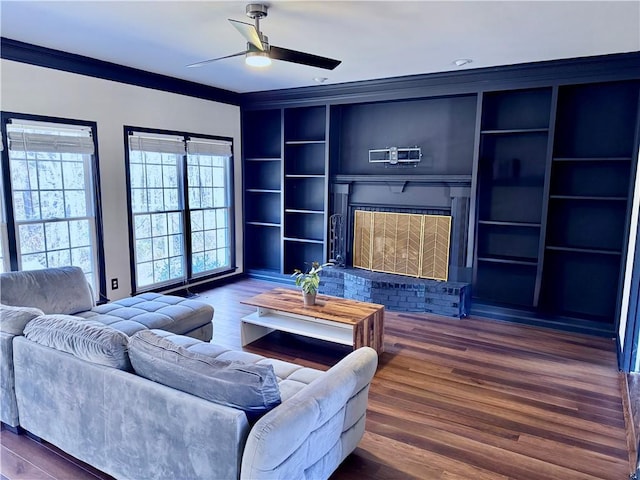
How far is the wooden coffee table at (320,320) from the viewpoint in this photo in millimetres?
3379

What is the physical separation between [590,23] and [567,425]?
2787mm

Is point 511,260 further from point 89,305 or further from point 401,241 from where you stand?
point 89,305

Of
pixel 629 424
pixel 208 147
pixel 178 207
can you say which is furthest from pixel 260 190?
pixel 629 424

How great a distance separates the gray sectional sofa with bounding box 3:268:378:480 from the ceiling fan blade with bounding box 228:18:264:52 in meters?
1.90

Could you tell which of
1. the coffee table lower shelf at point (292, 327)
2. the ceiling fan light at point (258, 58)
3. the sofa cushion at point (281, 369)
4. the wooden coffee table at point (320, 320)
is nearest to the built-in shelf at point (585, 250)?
the wooden coffee table at point (320, 320)

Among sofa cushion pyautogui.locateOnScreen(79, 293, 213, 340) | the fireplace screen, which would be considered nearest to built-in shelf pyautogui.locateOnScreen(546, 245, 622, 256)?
the fireplace screen

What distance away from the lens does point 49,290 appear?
3176 millimetres

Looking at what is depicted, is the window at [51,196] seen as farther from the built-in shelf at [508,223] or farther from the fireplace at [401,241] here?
the built-in shelf at [508,223]

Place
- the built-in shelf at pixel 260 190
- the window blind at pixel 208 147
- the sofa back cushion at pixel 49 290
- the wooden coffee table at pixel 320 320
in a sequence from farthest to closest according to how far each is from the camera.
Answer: the built-in shelf at pixel 260 190
the window blind at pixel 208 147
the wooden coffee table at pixel 320 320
the sofa back cushion at pixel 49 290

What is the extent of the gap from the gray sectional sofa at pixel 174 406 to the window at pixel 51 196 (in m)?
1.79

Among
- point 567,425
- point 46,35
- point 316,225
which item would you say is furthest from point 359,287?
point 46,35

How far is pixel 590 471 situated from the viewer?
226 centimetres

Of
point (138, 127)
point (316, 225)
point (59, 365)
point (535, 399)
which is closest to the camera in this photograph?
point (59, 365)

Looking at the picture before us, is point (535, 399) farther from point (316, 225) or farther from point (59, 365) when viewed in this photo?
point (316, 225)
